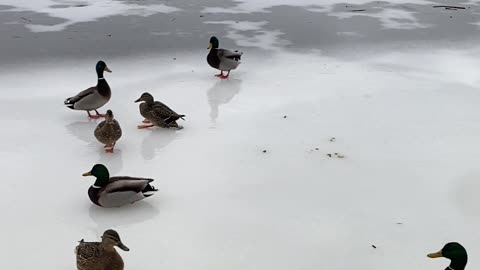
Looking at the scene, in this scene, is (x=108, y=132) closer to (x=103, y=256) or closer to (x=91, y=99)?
(x=91, y=99)

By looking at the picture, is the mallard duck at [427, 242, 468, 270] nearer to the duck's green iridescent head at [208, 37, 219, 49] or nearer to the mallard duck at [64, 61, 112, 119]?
the mallard duck at [64, 61, 112, 119]

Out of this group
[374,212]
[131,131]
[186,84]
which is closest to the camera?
[374,212]

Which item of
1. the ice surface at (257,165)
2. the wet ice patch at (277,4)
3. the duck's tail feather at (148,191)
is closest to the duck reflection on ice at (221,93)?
the ice surface at (257,165)

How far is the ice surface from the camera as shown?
3.25 meters

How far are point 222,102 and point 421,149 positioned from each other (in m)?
2.06

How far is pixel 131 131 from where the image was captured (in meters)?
4.96

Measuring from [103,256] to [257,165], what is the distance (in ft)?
5.49

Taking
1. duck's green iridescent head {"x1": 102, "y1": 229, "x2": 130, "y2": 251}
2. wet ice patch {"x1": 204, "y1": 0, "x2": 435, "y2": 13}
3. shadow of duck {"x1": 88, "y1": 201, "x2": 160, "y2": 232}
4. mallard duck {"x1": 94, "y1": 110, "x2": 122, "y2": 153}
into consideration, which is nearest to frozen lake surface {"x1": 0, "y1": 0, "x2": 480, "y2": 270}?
shadow of duck {"x1": 88, "y1": 201, "x2": 160, "y2": 232}

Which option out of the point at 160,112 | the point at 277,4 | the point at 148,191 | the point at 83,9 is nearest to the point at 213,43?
the point at 160,112

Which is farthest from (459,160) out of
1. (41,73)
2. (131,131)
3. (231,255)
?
(41,73)

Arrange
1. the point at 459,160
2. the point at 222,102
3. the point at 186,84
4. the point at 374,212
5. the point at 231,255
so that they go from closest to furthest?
the point at 231,255 < the point at 374,212 < the point at 459,160 < the point at 222,102 < the point at 186,84

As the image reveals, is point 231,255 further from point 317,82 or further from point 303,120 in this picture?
point 317,82

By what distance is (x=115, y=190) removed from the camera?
353 cm

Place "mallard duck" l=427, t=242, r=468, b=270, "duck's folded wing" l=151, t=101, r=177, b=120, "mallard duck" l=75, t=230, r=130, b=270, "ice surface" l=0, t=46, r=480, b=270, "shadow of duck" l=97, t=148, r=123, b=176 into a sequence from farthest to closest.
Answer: "duck's folded wing" l=151, t=101, r=177, b=120 → "shadow of duck" l=97, t=148, r=123, b=176 → "ice surface" l=0, t=46, r=480, b=270 → "mallard duck" l=75, t=230, r=130, b=270 → "mallard duck" l=427, t=242, r=468, b=270
